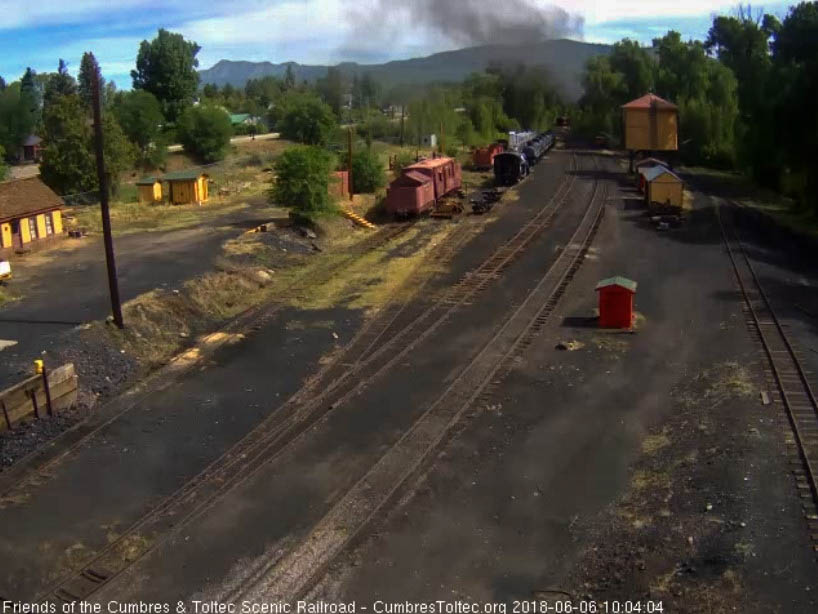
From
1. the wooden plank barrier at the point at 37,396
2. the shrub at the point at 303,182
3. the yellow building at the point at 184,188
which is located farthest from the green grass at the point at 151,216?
the wooden plank barrier at the point at 37,396

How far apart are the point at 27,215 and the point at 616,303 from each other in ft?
79.6

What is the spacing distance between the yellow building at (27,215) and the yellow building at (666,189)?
95.2ft

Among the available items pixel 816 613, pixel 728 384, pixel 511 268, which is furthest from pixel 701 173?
pixel 816 613

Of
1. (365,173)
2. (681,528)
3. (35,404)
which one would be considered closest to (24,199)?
(35,404)

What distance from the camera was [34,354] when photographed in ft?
64.3

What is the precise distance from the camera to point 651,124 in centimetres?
5953

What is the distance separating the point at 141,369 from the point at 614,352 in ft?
39.8

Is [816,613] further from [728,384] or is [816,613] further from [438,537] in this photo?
[728,384]

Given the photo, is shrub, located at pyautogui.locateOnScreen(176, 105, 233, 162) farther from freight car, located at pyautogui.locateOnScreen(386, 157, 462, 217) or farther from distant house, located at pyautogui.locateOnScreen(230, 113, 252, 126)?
freight car, located at pyautogui.locateOnScreen(386, 157, 462, 217)

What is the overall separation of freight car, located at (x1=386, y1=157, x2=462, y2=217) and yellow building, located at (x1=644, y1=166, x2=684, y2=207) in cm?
1146

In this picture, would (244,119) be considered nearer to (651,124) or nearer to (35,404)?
(651,124)

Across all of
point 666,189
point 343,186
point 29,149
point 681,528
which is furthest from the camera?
point 29,149

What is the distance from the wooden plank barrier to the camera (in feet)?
53.9

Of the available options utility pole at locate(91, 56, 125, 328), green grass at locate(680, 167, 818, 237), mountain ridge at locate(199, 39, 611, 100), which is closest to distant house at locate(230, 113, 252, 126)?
mountain ridge at locate(199, 39, 611, 100)
